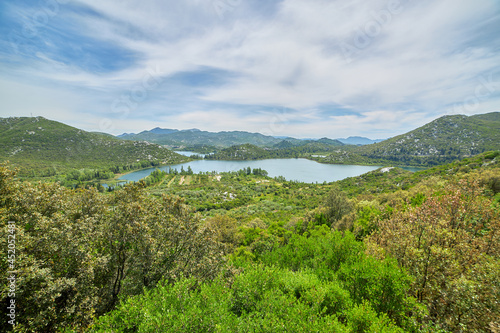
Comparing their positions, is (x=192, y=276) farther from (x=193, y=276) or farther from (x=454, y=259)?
(x=454, y=259)

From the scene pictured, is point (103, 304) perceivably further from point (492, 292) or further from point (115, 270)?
point (492, 292)

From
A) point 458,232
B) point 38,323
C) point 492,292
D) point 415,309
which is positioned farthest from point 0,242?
point 458,232

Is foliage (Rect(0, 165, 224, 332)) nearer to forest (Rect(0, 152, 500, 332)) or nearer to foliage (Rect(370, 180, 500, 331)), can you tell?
forest (Rect(0, 152, 500, 332))

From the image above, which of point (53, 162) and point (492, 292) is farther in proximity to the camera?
point (53, 162)

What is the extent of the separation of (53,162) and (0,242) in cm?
21625

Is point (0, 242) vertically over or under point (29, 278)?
over

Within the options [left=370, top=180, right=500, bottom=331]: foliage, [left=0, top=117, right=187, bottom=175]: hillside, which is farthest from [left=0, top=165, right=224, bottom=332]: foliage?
[left=0, top=117, right=187, bottom=175]: hillside

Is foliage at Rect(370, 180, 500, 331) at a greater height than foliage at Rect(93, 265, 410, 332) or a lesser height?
greater

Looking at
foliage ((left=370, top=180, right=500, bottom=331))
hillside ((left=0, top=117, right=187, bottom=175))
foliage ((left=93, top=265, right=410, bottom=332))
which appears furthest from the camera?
hillside ((left=0, top=117, right=187, bottom=175))

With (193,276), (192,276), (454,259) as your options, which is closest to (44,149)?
(193,276)

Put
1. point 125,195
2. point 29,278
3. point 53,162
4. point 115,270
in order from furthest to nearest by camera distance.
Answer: point 53,162 < point 125,195 < point 115,270 < point 29,278

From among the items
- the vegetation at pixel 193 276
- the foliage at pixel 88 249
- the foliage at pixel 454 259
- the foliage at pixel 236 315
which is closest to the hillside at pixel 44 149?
the foliage at pixel 88 249

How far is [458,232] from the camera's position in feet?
33.0

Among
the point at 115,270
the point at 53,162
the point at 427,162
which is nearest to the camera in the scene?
the point at 115,270
